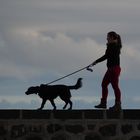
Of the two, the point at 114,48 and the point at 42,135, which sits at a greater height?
the point at 114,48

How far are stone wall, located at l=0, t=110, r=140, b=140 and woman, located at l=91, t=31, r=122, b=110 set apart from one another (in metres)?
0.27

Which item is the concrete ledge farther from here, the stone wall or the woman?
the woman

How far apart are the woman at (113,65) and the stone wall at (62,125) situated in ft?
0.88

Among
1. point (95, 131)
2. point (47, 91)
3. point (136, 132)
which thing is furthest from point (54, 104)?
point (136, 132)

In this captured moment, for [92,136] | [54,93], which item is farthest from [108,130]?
[54,93]

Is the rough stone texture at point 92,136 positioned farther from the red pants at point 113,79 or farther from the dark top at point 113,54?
the dark top at point 113,54

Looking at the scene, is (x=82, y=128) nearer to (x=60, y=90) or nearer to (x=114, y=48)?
(x=60, y=90)

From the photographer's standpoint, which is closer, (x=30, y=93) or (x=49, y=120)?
(x=49, y=120)

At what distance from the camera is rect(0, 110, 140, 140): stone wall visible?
1100 cm

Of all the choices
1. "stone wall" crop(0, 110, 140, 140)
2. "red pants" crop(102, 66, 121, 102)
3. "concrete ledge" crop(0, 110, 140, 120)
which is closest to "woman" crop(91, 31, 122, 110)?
"red pants" crop(102, 66, 121, 102)

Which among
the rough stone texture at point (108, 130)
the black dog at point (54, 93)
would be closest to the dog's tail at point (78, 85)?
the black dog at point (54, 93)

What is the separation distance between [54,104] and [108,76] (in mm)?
1277

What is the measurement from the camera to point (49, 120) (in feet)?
36.2

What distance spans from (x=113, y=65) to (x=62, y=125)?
61.0 inches
